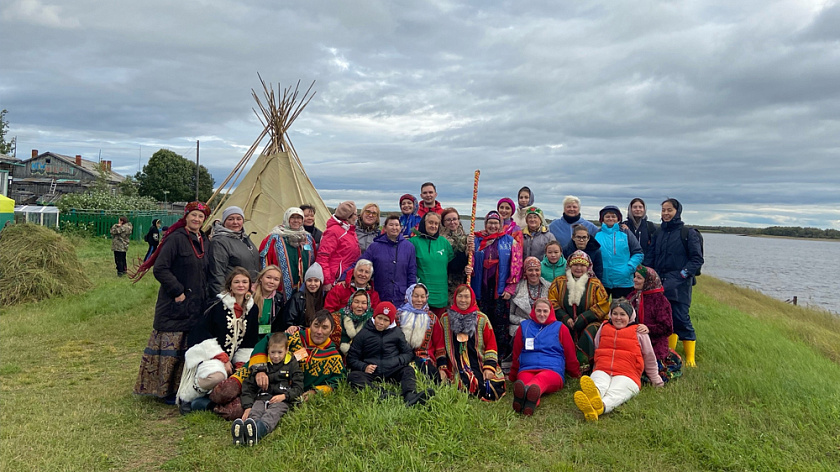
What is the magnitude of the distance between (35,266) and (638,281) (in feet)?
29.9

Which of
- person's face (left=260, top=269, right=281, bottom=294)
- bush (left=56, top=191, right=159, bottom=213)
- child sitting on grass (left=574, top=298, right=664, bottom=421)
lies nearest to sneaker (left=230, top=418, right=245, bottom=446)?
person's face (left=260, top=269, right=281, bottom=294)

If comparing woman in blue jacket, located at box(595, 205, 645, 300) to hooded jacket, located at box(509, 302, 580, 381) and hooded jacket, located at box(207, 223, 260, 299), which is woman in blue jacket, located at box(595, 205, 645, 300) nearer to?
hooded jacket, located at box(509, 302, 580, 381)

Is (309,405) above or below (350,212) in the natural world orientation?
below

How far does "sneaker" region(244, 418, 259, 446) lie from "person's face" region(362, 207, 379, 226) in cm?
239

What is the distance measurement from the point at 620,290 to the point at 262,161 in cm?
701

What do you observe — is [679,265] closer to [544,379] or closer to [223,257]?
[544,379]

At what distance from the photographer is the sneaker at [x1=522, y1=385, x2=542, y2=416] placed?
3750mm

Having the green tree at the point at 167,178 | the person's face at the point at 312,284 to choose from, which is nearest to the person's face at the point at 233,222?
the person's face at the point at 312,284

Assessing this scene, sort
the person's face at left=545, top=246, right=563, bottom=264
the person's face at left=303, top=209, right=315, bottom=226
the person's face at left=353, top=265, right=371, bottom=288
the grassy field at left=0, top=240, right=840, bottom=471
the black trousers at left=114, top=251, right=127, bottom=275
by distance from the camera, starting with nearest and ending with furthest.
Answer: the grassy field at left=0, top=240, right=840, bottom=471 < the person's face at left=353, top=265, right=371, bottom=288 < the person's face at left=545, top=246, right=563, bottom=264 < the person's face at left=303, top=209, right=315, bottom=226 < the black trousers at left=114, top=251, right=127, bottom=275

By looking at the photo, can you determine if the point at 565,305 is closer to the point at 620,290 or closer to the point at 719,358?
the point at 620,290

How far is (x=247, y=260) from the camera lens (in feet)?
14.9

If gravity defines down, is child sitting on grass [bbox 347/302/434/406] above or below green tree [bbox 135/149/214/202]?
below

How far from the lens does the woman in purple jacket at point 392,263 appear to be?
455 cm

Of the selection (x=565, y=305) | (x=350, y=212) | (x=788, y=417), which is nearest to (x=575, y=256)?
(x=565, y=305)
